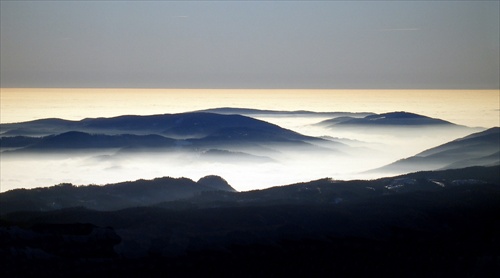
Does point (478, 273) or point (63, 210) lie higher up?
point (63, 210)

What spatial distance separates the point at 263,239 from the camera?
15362cm

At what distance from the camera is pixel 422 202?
19450cm

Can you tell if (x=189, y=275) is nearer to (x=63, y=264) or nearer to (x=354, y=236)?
(x=63, y=264)

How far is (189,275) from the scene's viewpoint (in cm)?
12369

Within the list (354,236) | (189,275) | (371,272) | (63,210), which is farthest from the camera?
(63,210)

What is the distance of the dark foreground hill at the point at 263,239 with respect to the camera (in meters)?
130

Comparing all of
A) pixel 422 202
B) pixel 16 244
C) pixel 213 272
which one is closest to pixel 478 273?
pixel 213 272

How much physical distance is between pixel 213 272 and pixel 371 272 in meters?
28.9

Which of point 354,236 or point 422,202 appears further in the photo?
point 422,202

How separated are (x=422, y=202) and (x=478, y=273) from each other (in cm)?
6187

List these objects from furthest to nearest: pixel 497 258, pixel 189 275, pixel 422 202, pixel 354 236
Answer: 1. pixel 422 202
2. pixel 354 236
3. pixel 497 258
4. pixel 189 275

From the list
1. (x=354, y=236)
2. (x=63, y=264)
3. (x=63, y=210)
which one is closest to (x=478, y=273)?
(x=354, y=236)

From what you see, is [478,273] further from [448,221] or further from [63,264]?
[63,264]

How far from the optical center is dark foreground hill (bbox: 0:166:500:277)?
12962cm
